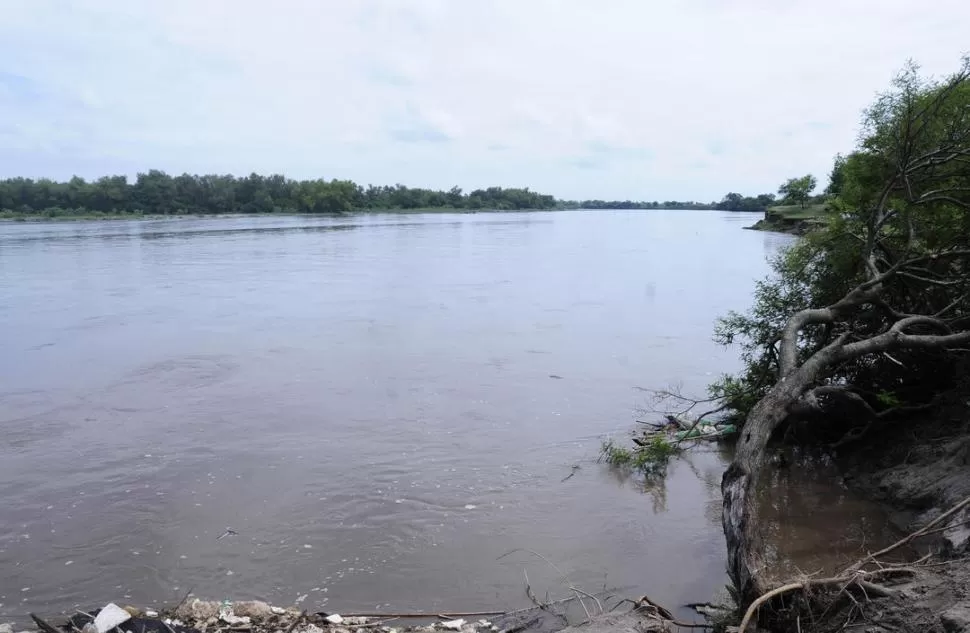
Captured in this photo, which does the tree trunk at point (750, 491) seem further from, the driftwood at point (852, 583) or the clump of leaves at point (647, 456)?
the clump of leaves at point (647, 456)

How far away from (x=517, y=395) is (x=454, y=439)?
2.91 m

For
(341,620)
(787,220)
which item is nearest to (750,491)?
(341,620)

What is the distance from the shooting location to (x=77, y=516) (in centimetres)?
880

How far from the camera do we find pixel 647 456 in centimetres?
1053

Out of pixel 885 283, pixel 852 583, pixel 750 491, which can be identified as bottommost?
pixel 852 583

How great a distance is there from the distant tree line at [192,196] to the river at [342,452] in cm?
9595

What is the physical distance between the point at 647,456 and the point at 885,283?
436 centimetres

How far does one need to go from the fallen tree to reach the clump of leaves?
1.63 m

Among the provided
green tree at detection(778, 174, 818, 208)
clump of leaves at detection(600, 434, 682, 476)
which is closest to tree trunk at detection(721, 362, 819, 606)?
clump of leaves at detection(600, 434, 682, 476)

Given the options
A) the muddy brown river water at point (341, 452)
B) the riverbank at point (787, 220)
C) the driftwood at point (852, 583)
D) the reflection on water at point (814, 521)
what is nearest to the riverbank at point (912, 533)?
the driftwood at point (852, 583)

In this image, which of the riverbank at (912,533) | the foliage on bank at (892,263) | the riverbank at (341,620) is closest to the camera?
the riverbank at (912,533)

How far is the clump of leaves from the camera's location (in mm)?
10562

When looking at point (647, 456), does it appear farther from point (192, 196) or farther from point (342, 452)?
point (192, 196)

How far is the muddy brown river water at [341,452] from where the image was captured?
764 centimetres
